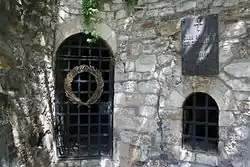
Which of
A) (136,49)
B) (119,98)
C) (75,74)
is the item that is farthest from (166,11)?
(75,74)

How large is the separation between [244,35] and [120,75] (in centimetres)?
152

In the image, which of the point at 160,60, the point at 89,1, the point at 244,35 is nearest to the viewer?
the point at 244,35

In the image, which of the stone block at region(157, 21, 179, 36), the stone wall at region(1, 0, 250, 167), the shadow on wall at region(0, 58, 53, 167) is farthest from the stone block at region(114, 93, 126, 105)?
the stone block at region(157, 21, 179, 36)

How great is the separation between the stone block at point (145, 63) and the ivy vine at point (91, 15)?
584mm

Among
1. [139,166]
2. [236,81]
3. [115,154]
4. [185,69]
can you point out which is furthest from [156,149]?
[236,81]

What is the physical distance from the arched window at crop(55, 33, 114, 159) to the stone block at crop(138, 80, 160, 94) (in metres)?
0.44

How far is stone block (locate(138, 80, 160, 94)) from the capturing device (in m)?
3.62

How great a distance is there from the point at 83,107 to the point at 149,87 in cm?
88

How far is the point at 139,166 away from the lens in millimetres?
3717

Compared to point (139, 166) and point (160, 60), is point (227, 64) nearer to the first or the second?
point (160, 60)

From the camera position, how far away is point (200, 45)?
3270 millimetres

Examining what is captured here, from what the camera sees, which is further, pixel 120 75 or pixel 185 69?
pixel 120 75

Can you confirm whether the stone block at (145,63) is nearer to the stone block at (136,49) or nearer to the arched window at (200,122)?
the stone block at (136,49)

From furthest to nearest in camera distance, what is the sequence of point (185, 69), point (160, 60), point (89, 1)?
point (89, 1) < point (160, 60) < point (185, 69)
